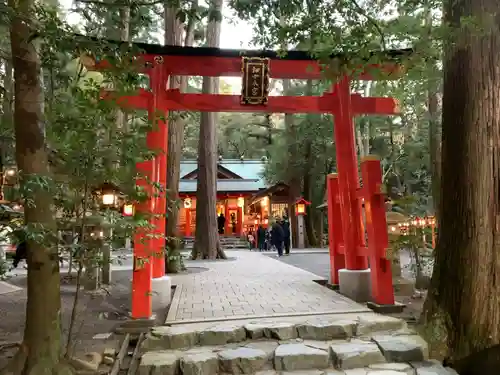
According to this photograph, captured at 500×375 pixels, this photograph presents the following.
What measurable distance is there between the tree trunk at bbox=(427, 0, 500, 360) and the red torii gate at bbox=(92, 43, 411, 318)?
4.54ft

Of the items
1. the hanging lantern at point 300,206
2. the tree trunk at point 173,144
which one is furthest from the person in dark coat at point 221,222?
the tree trunk at point 173,144

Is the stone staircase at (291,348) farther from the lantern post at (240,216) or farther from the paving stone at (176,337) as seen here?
the lantern post at (240,216)

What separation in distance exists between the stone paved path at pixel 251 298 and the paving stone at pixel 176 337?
40 centimetres

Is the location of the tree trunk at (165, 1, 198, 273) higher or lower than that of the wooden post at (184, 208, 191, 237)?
higher

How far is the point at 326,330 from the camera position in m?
4.87

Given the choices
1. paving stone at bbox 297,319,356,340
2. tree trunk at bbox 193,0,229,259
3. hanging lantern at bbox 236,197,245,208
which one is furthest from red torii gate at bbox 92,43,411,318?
hanging lantern at bbox 236,197,245,208

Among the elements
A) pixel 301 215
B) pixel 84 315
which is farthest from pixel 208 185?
pixel 84 315

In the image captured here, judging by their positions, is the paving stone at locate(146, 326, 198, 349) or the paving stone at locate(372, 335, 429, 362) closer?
the paving stone at locate(372, 335, 429, 362)

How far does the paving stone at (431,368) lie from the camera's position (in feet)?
13.4

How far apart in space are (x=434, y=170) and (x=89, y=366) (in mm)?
9605

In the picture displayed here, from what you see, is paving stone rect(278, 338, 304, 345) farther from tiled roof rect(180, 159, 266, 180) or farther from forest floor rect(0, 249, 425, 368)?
tiled roof rect(180, 159, 266, 180)

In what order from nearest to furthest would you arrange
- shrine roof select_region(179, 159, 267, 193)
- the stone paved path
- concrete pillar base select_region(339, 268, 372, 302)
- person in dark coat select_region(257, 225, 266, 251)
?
1. the stone paved path
2. concrete pillar base select_region(339, 268, 372, 302)
3. person in dark coat select_region(257, 225, 266, 251)
4. shrine roof select_region(179, 159, 267, 193)

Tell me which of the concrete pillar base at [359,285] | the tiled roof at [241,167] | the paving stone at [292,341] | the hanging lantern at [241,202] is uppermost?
the tiled roof at [241,167]

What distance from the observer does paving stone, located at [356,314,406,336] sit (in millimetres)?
4988
